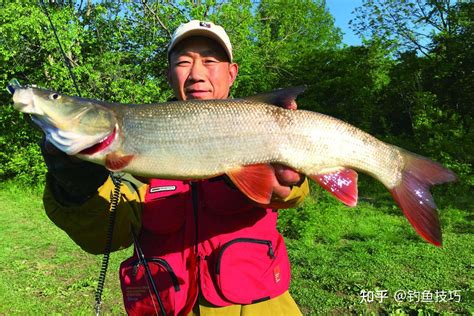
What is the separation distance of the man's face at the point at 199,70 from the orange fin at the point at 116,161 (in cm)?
85

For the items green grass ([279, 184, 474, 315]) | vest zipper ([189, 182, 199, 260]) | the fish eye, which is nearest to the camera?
the fish eye

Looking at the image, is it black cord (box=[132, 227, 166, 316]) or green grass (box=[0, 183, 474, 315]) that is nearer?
black cord (box=[132, 227, 166, 316])

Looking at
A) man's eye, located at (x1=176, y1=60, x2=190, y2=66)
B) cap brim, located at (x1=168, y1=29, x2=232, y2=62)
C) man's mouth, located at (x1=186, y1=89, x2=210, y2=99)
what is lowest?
man's mouth, located at (x1=186, y1=89, x2=210, y2=99)

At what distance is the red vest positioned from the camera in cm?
247

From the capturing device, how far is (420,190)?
9.00ft

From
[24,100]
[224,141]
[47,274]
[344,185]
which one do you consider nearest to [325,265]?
[47,274]

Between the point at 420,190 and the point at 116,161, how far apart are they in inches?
73.3

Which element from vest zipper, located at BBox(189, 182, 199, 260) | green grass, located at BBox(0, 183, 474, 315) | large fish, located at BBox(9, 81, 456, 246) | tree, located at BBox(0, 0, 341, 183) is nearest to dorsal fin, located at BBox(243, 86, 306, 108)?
large fish, located at BBox(9, 81, 456, 246)

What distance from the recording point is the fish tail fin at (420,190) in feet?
8.61

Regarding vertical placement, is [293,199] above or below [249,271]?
above

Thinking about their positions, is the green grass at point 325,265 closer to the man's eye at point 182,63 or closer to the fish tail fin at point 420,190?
the fish tail fin at point 420,190

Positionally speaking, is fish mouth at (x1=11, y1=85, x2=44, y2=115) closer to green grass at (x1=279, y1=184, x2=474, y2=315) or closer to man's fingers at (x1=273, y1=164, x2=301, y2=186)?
man's fingers at (x1=273, y1=164, x2=301, y2=186)

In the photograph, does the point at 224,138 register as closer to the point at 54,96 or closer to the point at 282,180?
the point at 282,180

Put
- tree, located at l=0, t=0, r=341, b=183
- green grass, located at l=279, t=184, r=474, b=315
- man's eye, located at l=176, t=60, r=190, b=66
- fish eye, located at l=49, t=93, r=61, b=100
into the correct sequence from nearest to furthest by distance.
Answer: fish eye, located at l=49, t=93, r=61, b=100
man's eye, located at l=176, t=60, r=190, b=66
green grass, located at l=279, t=184, r=474, b=315
tree, located at l=0, t=0, r=341, b=183
